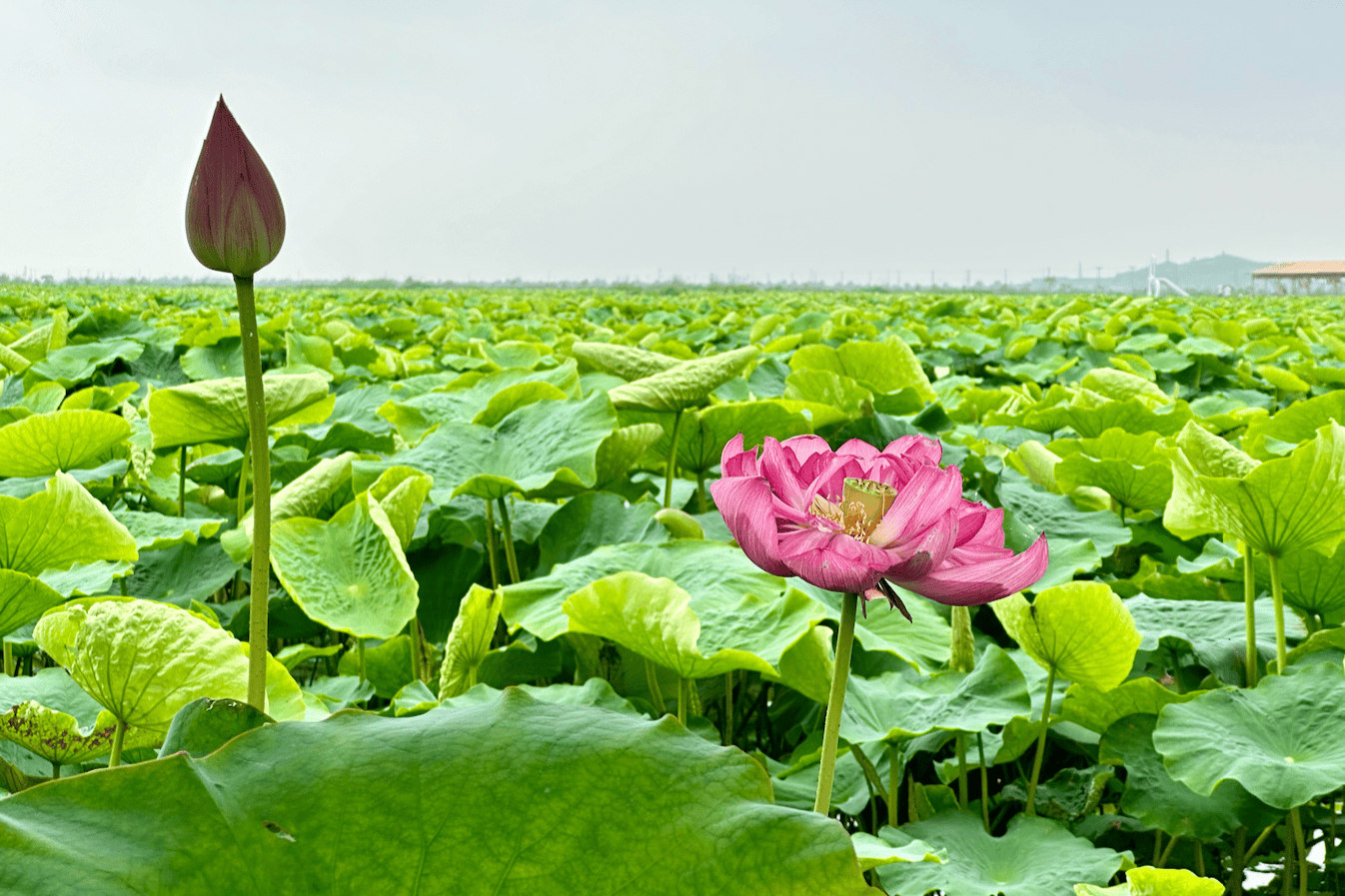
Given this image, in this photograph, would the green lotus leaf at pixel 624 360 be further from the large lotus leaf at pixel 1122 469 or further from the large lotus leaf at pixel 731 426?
the large lotus leaf at pixel 1122 469

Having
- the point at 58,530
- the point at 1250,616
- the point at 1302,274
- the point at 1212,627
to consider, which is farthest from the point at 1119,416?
the point at 1302,274

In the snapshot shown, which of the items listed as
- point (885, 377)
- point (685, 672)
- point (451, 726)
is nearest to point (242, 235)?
point (451, 726)

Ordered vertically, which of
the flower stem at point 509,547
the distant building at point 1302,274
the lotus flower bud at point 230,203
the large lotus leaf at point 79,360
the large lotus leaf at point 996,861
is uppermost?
the distant building at point 1302,274

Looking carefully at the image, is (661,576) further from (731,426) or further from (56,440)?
(56,440)

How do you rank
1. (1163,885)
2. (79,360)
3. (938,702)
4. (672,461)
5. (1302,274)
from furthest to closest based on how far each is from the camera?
1. (1302,274)
2. (79,360)
3. (672,461)
4. (938,702)
5. (1163,885)

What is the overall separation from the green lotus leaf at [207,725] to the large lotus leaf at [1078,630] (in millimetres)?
534

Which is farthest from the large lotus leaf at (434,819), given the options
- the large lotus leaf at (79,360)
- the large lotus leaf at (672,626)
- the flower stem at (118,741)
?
the large lotus leaf at (79,360)

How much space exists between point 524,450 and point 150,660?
680 millimetres

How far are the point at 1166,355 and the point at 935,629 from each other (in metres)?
2.48

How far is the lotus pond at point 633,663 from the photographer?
1.14ft

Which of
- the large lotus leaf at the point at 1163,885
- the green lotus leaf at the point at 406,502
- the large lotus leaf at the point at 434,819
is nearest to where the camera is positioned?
the large lotus leaf at the point at 434,819

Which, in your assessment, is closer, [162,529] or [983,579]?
[983,579]

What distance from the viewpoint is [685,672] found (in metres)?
0.78

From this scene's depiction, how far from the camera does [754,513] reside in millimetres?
460
